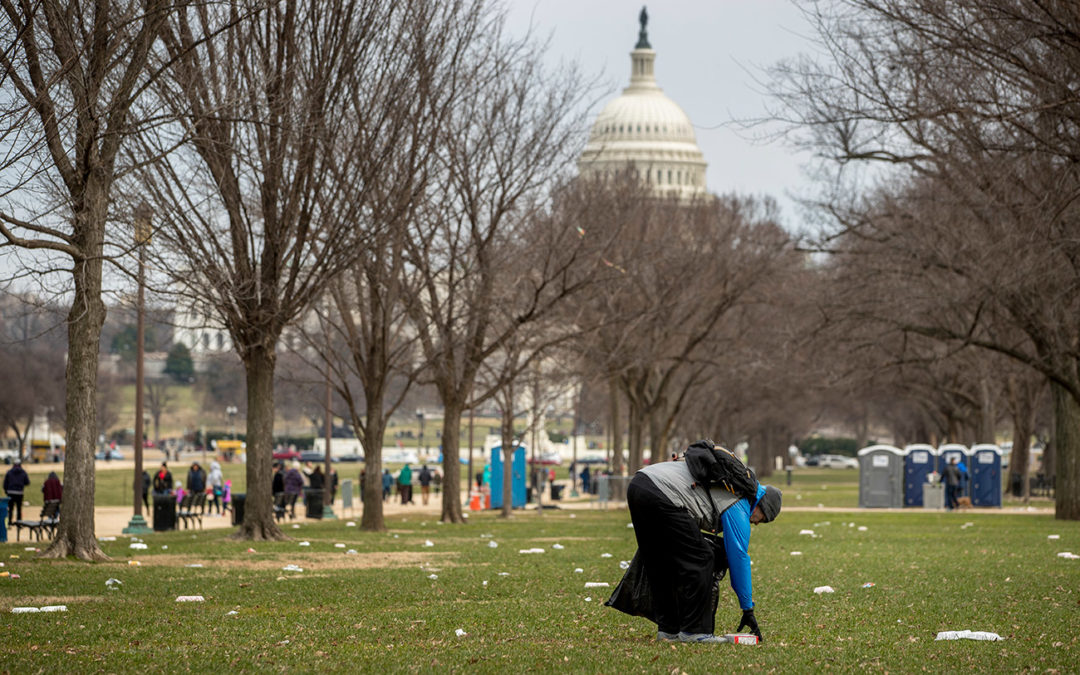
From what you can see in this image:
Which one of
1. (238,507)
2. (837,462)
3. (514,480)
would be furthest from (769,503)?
(837,462)

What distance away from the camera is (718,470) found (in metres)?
8.91

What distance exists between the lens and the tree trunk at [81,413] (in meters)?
17.1

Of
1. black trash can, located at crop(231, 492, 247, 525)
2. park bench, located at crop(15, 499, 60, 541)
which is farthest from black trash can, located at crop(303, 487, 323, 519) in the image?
park bench, located at crop(15, 499, 60, 541)

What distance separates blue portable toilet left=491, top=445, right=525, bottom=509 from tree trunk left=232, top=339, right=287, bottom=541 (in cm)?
2229

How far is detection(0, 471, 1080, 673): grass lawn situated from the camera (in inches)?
348

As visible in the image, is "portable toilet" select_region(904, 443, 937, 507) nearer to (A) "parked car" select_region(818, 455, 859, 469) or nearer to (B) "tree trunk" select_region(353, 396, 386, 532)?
(B) "tree trunk" select_region(353, 396, 386, 532)

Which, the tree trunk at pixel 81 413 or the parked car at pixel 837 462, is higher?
the tree trunk at pixel 81 413

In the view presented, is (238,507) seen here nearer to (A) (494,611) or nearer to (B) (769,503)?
(A) (494,611)

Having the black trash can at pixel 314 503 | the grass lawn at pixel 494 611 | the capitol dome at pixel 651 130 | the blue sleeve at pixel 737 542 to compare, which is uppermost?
the capitol dome at pixel 651 130

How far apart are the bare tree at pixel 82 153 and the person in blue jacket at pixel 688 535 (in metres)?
8.80

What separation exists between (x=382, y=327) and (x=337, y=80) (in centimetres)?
714

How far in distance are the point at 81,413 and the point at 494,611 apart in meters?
7.53

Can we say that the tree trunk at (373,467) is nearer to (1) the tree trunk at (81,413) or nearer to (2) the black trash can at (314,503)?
(2) the black trash can at (314,503)

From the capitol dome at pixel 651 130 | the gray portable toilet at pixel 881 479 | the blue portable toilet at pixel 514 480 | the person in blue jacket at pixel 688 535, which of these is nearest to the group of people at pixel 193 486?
the blue portable toilet at pixel 514 480
